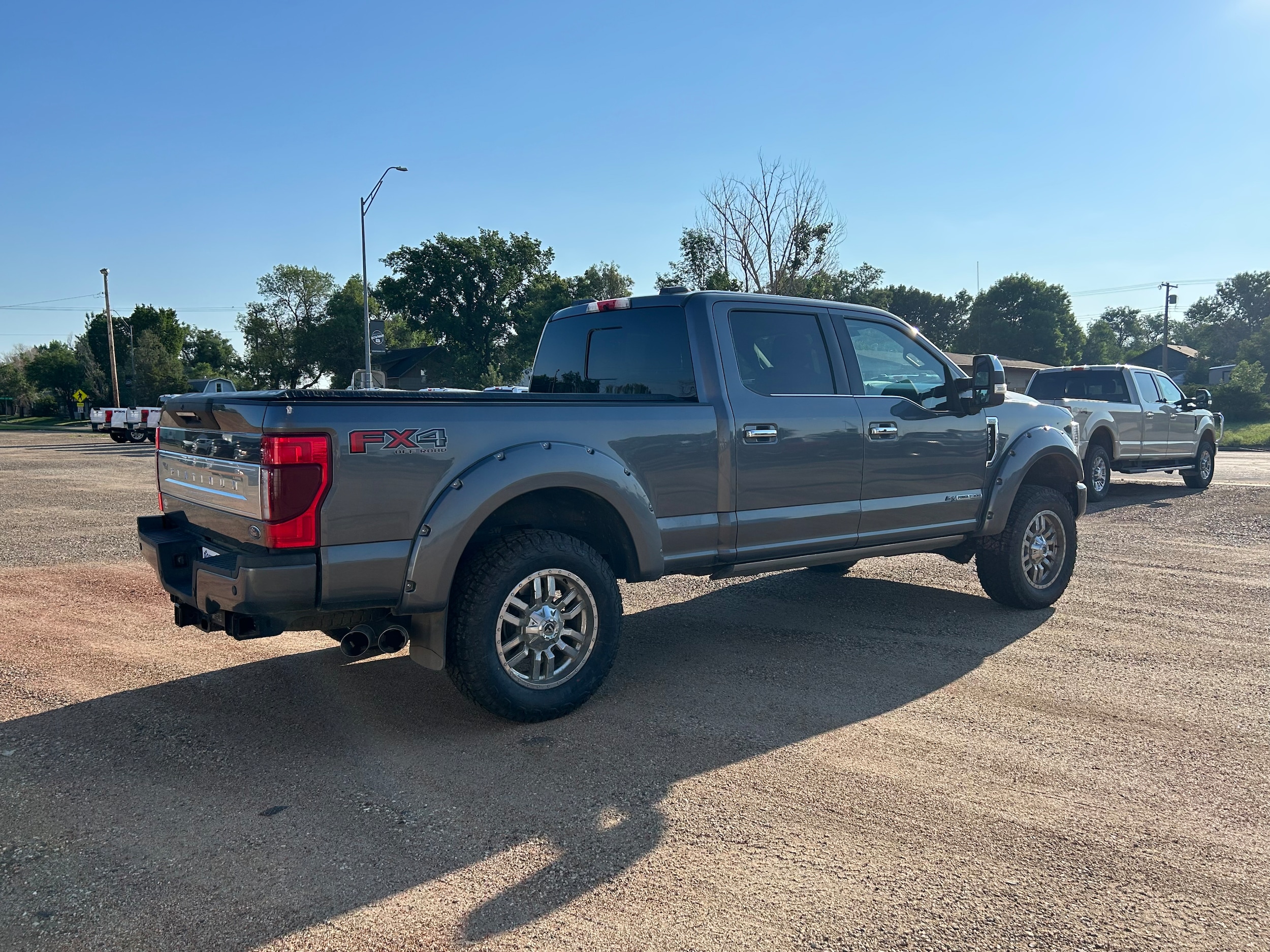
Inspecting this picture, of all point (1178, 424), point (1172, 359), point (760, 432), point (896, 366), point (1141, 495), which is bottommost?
point (1141, 495)

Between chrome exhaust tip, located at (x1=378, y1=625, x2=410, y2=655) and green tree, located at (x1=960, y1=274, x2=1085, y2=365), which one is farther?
green tree, located at (x1=960, y1=274, x2=1085, y2=365)

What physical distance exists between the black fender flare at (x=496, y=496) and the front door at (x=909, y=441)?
1.74 meters

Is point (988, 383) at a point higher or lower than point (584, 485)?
higher

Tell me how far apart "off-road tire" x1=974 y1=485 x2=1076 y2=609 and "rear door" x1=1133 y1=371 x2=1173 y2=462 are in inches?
332

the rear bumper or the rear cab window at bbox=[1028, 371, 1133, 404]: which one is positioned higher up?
the rear cab window at bbox=[1028, 371, 1133, 404]

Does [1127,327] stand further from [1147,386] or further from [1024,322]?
[1147,386]

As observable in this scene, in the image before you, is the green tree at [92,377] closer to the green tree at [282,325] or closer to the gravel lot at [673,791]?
the green tree at [282,325]

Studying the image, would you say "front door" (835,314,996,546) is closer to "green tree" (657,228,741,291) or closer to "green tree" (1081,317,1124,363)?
"green tree" (657,228,741,291)

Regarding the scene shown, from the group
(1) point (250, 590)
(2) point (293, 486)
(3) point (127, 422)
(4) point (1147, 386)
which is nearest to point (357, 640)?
(1) point (250, 590)

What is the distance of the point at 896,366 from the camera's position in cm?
594

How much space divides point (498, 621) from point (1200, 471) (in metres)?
15.0

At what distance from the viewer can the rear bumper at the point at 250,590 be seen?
356 cm

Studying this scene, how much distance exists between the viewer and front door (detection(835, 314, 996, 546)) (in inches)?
A: 221

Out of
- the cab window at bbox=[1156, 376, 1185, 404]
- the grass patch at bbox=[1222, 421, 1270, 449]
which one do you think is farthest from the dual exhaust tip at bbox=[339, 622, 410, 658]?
the grass patch at bbox=[1222, 421, 1270, 449]
